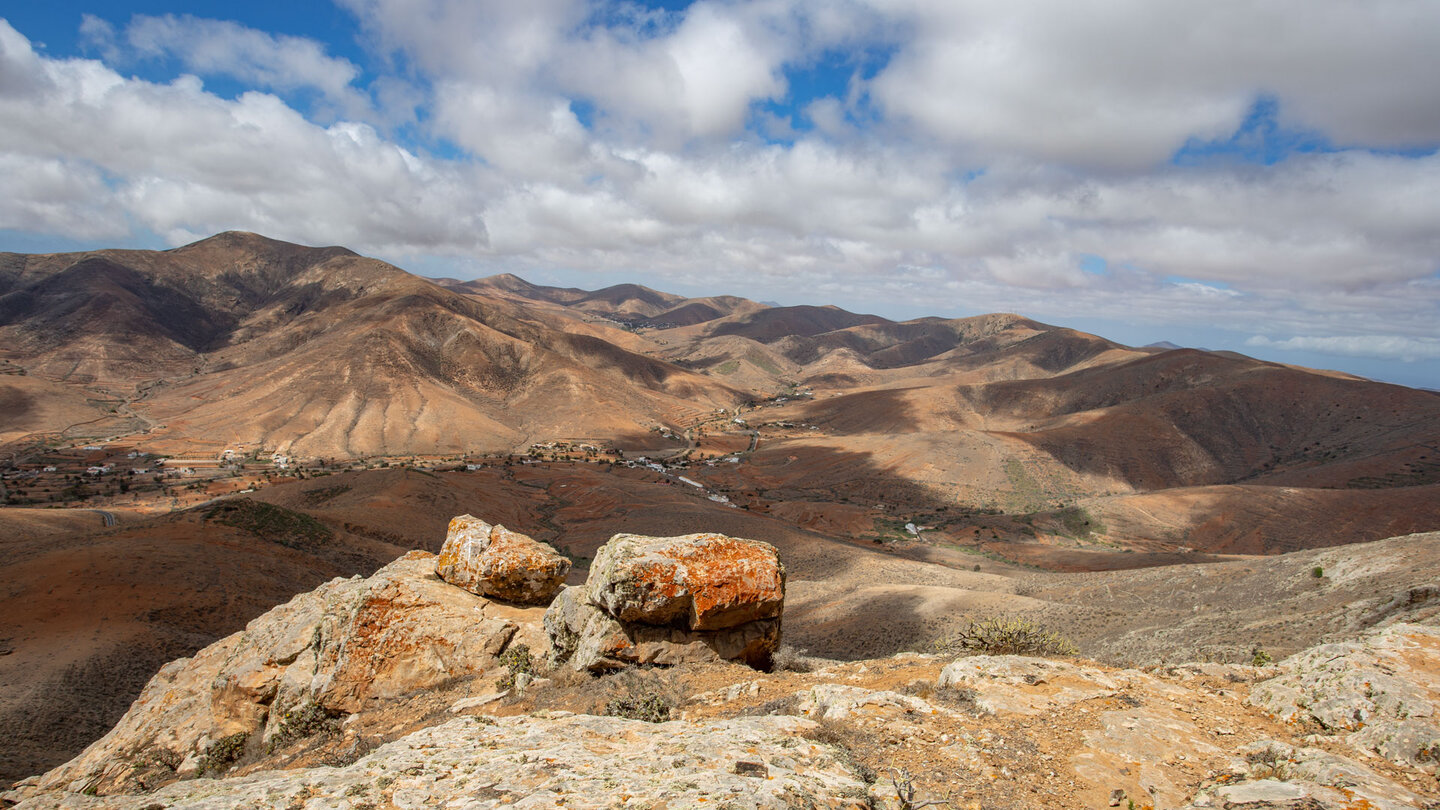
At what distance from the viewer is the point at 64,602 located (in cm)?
2270

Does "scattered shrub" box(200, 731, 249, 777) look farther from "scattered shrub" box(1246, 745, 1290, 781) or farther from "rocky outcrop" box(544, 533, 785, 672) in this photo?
"scattered shrub" box(1246, 745, 1290, 781)

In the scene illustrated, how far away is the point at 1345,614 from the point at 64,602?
1679 inches

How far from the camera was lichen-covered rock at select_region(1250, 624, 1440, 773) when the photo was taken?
21.2ft

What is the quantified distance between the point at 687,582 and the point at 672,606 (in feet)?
1.61

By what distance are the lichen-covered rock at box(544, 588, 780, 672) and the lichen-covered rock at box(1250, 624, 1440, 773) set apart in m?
7.14

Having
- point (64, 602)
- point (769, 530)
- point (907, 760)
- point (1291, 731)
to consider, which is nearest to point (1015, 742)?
point (907, 760)

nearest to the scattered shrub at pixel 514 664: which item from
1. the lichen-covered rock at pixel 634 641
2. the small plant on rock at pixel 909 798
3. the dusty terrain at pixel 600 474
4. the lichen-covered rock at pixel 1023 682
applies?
the lichen-covered rock at pixel 634 641

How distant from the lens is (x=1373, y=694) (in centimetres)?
716

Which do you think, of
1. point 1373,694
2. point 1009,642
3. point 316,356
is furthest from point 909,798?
point 316,356

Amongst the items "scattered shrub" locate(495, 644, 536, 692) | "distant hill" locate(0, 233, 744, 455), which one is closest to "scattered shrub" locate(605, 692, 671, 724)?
"scattered shrub" locate(495, 644, 536, 692)

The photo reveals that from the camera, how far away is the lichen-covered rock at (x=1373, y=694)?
6.46m

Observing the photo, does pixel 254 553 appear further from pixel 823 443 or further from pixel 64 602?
pixel 823 443

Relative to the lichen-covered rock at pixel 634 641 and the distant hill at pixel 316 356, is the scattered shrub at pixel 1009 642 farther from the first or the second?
the distant hill at pixel 316 356

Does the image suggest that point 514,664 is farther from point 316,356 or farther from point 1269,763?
point 316,356
